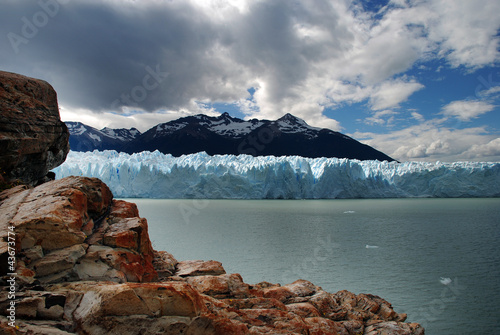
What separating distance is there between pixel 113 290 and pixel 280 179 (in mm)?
38655

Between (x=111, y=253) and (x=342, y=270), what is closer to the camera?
(x=111, y=253)

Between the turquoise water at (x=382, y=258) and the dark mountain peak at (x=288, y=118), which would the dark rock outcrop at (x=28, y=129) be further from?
the dark mountain peak at (x=288, y=118)

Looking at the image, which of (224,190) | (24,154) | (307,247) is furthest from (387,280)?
(224,190)

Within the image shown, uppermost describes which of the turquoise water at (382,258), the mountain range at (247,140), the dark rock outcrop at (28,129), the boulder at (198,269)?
the mountain range at (247,140)

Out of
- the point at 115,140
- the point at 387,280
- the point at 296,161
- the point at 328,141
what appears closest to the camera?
the point at 387,280

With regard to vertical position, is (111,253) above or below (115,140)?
below

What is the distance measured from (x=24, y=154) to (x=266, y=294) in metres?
5.75

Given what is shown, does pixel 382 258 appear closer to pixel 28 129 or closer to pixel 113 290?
pixel 113 290

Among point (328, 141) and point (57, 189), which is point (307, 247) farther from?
point (328, 141)

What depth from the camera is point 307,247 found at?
483 inches

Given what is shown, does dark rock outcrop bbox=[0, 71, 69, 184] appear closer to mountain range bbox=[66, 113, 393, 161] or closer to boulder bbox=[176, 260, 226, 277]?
boulder bbox=[176, 260, 226, 277]

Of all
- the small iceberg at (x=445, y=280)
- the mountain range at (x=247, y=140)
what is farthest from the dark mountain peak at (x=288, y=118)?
the small iceberg at (x=445, y=280)

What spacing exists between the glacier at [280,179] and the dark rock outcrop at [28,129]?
33.2 m

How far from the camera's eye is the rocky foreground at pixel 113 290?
2.66 metres
